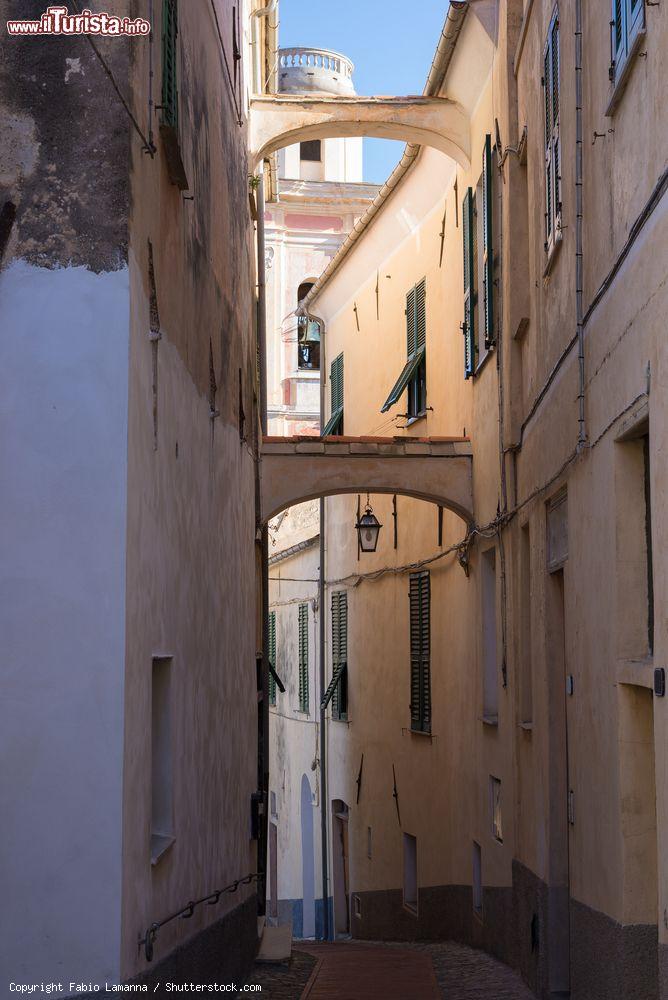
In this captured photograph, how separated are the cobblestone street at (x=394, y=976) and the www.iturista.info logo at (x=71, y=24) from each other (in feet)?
24.7

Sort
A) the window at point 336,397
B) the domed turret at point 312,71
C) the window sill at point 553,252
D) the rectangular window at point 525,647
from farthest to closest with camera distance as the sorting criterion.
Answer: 1. the domed turret at point 312,71
2. the window at point 336,397
3. the rectangular window at point 525,647
4. the window sill at point 553,252

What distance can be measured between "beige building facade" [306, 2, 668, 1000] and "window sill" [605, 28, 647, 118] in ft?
0.07

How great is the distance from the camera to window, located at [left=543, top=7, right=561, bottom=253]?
32.1 ft

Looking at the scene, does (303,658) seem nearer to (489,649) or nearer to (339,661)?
(339,661)

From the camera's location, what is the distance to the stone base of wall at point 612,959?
713cm

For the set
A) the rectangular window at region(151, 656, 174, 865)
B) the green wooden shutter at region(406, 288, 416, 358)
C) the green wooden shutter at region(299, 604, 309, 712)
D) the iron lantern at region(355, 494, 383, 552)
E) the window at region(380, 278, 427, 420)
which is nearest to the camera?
the rectangular window at region(151, 656, 174, 865)

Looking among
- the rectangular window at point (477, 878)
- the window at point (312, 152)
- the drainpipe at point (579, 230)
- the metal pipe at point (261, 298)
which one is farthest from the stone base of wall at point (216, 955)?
the window at point (312, 152)

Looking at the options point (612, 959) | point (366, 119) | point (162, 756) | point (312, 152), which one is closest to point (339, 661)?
point (366, 119)

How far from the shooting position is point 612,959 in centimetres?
768

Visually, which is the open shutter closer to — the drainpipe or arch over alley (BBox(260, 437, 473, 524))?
arch over alley (BBox(260, 437, 473, 524))

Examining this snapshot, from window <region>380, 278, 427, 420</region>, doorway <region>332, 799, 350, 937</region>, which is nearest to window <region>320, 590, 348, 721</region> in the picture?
doorway <region>332, 799, 350, 937</region>

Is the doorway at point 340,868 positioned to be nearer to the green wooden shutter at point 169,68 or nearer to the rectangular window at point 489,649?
the rectangular window at point 489,649

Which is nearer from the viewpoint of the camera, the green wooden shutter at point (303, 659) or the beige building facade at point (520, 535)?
the beige building facade at point (520, 535)

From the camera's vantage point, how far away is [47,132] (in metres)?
6.43
